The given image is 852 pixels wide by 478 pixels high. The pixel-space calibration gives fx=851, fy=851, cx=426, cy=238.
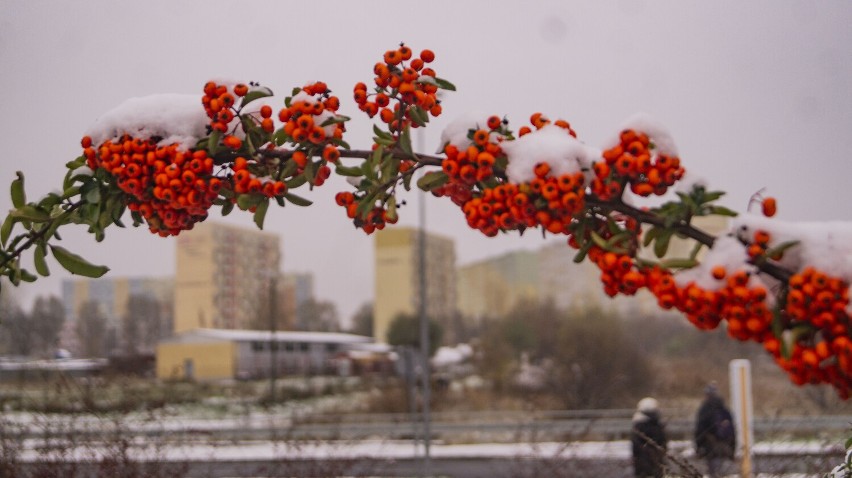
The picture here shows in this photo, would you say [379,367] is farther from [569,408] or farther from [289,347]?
[569,408]

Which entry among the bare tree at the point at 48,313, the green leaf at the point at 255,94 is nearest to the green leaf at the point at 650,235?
the green leaf at the point at 255,94

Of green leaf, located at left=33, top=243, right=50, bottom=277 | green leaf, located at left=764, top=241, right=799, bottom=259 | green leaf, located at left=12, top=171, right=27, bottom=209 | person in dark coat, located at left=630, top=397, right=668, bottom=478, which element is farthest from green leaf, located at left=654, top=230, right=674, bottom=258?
person in dark coat, located at left=630, top=397, right=668, bottom=478

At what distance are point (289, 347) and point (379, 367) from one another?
285 inches

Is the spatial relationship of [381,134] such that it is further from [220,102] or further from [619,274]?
[619,274]

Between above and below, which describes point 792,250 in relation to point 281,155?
below

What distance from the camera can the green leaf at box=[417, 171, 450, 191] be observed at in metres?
2.41

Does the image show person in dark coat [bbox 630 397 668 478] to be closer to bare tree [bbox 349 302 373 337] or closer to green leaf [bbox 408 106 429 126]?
green leaf [bbox 408 106 429 126]

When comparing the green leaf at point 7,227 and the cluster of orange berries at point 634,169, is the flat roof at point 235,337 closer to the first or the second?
the green leaf at point 7,227

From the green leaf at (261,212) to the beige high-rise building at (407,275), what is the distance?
5218 cm

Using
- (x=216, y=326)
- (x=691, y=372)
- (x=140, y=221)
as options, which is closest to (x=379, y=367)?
(x=216, y=326)

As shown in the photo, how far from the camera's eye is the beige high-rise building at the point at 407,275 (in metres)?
58.3

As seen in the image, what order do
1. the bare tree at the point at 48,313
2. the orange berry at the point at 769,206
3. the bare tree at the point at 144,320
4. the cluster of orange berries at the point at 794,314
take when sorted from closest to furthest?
the cluster of orange berries at the point at 794,314
the orange berry at the point at 769,206
the bare tree at the point at 48,313
the bare tree at the point at 144,320

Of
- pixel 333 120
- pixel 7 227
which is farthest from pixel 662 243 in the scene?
pixel 7 227

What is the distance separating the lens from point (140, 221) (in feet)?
9.21
